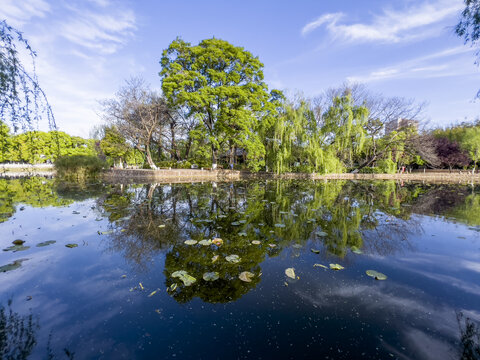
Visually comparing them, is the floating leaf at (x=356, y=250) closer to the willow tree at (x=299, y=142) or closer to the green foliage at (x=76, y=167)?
the willow tree at (x=299, y=142)

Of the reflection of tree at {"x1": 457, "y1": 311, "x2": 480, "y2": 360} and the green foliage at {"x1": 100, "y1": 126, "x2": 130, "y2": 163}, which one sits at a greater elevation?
the green foliage at {"x1": 100, "y1": 126, "x2": 130, "y2": 163}

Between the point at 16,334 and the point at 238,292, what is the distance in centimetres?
192

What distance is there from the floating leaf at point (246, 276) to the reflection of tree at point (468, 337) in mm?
1862

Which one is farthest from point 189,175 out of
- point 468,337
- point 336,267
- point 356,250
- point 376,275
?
point 468,337

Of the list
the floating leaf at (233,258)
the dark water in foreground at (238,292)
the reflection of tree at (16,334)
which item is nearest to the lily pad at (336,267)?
the dark water in foreground at (238,292)

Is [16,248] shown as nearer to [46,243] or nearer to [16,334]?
[46,243]

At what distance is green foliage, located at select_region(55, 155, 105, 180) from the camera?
1728 centimetres

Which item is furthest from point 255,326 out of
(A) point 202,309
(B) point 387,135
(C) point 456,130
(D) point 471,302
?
(C) point 456,130

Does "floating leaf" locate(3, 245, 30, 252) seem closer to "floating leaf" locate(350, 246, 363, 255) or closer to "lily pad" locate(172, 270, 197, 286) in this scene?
"lily pad" locate(172, 270, 197, 286)

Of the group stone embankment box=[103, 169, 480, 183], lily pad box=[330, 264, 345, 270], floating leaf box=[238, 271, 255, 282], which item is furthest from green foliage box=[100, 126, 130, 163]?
lily pad box=[330, 264, 345, 270]

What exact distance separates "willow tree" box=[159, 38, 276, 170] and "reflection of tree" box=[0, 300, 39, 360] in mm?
18727

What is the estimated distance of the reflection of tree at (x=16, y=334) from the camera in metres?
1.58

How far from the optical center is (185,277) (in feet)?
8.55

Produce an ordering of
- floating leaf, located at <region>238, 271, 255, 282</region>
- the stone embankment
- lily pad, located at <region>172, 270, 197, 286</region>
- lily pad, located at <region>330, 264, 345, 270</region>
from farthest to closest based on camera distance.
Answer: the stone embankment < lily pad, located at <region>330, 264, 345, 270</region> < floating leaf, located at <region>238, 271, 255, 282</region> < lily pad, located at <region>172, 270, 197, 286</region>
